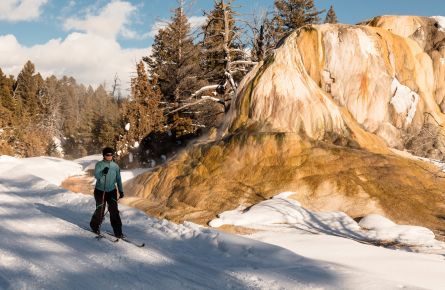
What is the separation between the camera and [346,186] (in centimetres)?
1331

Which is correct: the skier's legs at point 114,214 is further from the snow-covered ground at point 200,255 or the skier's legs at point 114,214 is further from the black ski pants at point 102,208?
the snow-covered ground at point 200,255

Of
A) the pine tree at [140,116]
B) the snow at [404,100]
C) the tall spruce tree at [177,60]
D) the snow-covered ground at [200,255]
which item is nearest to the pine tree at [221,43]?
the tall spruce tree at [177,60]

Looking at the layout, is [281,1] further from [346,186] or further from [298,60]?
[346,186]

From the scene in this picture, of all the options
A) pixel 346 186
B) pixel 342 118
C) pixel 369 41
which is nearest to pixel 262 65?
pixel 342 118

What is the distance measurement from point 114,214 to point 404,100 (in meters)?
16.9

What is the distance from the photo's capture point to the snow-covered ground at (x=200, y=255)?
5.87 meters

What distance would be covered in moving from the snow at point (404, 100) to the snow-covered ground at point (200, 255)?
1014 centimetres

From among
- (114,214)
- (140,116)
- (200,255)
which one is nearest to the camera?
(200,255)

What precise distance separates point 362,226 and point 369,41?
11.7 meters

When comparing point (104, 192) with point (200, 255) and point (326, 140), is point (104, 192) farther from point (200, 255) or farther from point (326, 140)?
point (326, 140)

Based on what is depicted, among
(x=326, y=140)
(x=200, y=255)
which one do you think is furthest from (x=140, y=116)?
(x=200, y=255)

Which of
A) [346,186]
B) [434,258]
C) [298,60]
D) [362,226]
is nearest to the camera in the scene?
[434,258]

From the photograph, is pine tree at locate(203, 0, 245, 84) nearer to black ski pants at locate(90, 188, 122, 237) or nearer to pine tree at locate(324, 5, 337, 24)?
black ski pants at locate(90, 188, 122, 237)

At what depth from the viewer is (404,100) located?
65.8 feet
